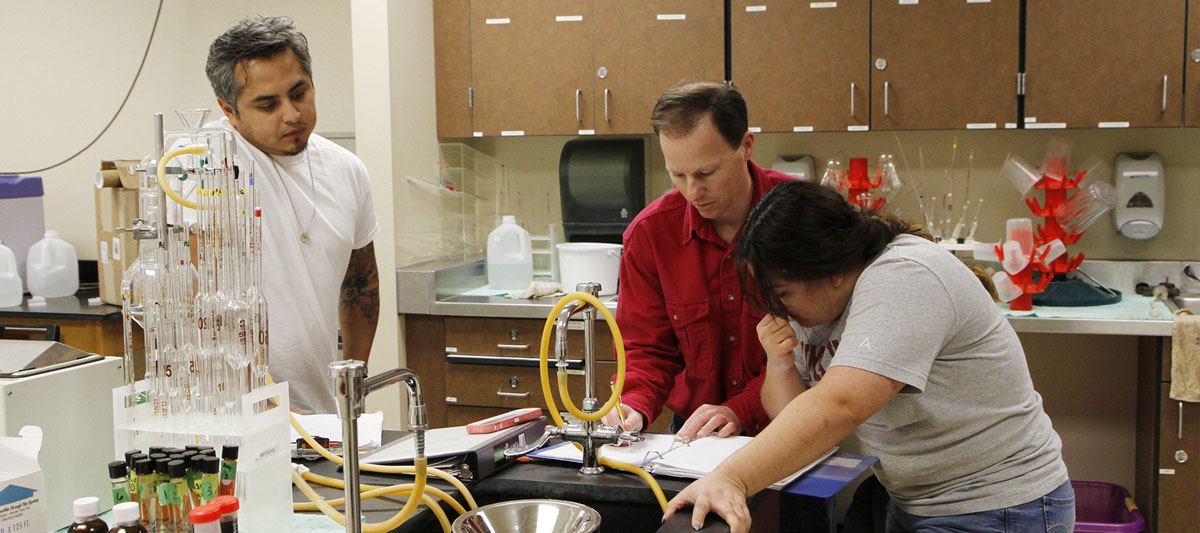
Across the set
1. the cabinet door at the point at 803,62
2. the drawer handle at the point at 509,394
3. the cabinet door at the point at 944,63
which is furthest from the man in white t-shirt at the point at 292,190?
the cabinet door at the point at 944,63

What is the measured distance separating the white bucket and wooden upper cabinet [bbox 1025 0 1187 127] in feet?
4.92

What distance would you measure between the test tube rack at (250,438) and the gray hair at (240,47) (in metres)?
0.83

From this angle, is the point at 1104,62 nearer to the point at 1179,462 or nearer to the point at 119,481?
the point at 1179,462

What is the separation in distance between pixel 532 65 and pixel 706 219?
1820mm

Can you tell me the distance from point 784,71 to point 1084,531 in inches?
70.9

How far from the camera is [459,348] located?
350 cm

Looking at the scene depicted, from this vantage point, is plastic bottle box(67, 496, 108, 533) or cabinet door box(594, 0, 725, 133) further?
cabinet door box(594, 0, 725, 133)

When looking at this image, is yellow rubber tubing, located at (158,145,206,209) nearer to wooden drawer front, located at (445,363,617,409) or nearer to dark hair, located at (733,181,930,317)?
dark hair, located at (733,181,930,317)

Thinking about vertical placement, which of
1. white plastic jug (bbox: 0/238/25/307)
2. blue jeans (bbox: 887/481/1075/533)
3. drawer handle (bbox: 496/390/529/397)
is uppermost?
white plastic jug (bbox: 0/238/25/307)

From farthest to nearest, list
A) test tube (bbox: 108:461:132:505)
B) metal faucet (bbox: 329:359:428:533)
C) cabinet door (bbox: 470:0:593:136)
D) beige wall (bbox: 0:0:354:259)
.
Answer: beige wall (bbox: 0:0:354:259) → cabinet door (bbox: 470:0:593:136) → test tube (bbox: 108:461:132:505) → metal faucet (bbox: 329:359:428:533)

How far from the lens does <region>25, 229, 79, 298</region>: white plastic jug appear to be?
12.1 feet

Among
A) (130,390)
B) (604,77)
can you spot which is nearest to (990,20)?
(604,77)

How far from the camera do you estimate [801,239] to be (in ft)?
4.80

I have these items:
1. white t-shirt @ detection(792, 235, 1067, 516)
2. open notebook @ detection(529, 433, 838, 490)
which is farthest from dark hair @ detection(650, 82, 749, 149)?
open notebook @ detection(529, 433, 838, 490)
